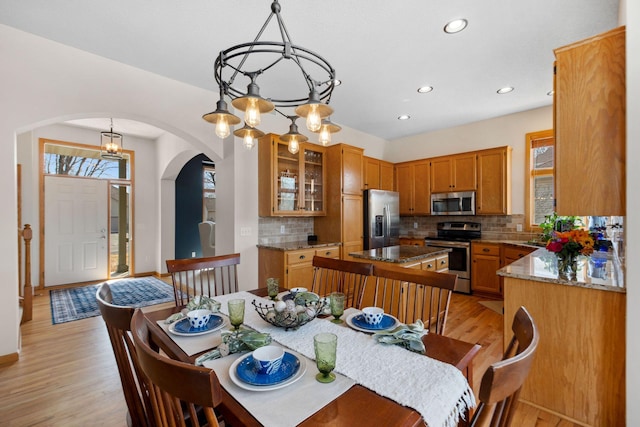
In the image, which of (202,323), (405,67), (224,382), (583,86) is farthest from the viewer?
(405,67)

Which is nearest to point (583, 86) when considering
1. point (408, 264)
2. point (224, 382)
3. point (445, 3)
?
point (445, 3)

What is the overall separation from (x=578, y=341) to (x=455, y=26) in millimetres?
2424

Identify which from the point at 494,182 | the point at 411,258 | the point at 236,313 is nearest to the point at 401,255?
the point at 411,258

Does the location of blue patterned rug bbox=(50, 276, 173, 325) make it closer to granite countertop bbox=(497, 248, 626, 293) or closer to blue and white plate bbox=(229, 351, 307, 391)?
blue and white plate bbox=(229, 351, 307, 391)

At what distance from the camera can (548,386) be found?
1.91m

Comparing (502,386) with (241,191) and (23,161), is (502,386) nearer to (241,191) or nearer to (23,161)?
(241,191)

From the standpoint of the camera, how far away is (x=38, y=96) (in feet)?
8.27

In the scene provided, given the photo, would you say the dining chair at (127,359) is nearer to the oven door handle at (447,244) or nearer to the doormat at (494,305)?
the doormat at (494,305)

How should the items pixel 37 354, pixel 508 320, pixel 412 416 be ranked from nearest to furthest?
pixel 412 416 < pixel 508 320 < pixel 37 354

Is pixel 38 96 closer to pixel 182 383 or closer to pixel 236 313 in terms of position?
pixel 236 313

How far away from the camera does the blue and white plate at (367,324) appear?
1.38m

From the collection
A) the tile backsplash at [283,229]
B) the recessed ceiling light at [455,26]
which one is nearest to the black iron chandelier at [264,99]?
the recessed ceiling light at [455,26]

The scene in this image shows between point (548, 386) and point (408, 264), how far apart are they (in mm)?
1276

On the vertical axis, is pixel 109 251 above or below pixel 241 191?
below
